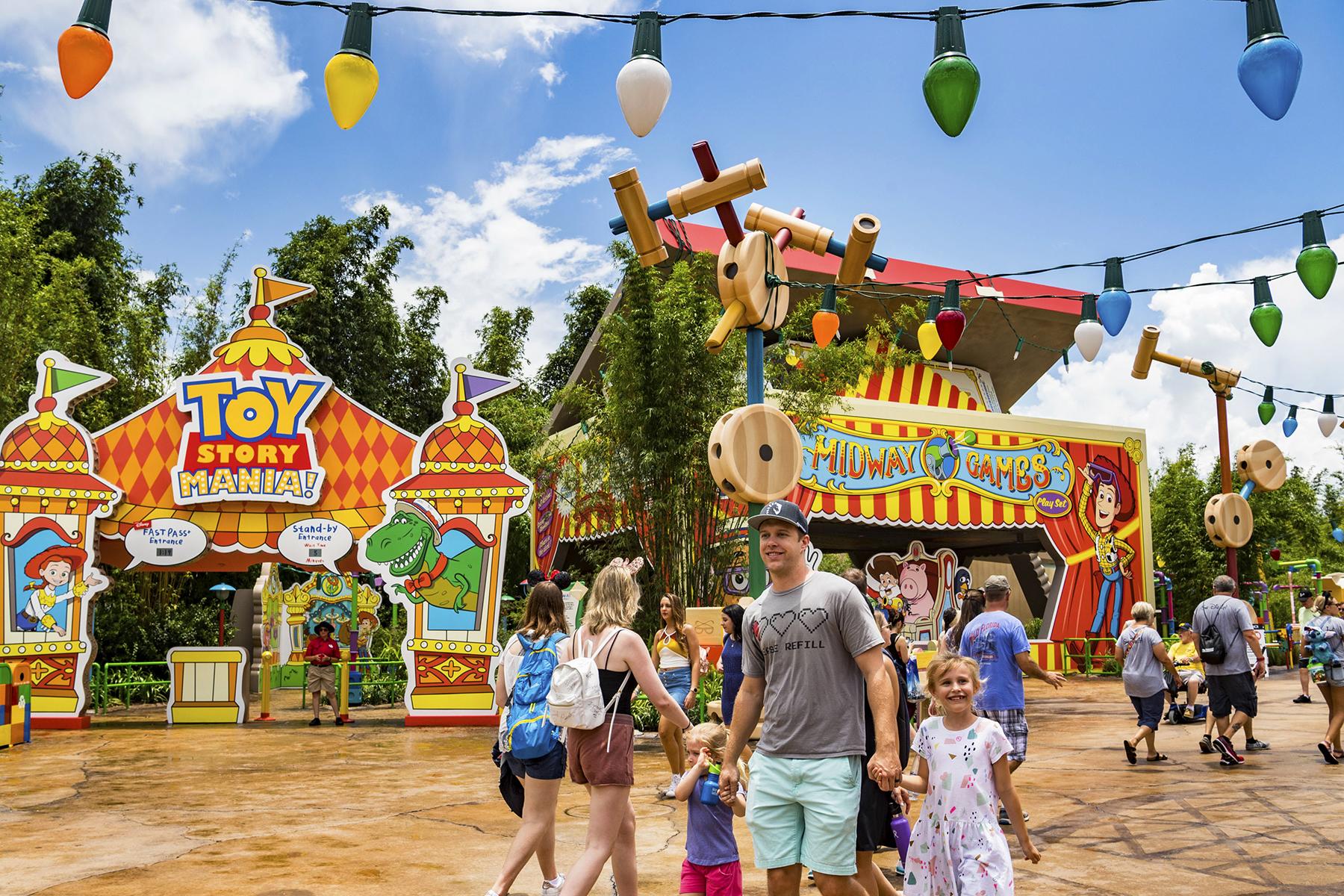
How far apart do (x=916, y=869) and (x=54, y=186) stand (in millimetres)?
30663

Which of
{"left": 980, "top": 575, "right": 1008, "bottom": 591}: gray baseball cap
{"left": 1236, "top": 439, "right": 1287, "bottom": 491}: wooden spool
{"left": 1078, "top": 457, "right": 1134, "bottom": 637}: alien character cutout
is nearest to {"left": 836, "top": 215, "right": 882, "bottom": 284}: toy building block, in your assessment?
{"left": 980, "top": 575, "right": 1008, "bottom": 591}: gray baseball cap

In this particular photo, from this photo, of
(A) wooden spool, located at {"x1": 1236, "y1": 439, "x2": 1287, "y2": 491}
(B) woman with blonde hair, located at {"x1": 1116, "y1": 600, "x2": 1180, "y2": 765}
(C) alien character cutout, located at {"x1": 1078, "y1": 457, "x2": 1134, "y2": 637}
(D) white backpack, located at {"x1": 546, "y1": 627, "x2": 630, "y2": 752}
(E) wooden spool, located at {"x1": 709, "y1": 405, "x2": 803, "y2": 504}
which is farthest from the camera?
(C) alien character cutout, located at {"x1": 1078, "y1": 457, "x2": 1134, "y2": 637}

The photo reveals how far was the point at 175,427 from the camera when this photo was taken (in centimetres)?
1416

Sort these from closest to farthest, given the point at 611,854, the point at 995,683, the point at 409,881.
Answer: the point at 611,854 < the point at 409,881 < the point at 995,683

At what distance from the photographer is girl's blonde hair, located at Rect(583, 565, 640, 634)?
466 centimetres

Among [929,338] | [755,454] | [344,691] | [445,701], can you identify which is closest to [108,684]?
[344,691]

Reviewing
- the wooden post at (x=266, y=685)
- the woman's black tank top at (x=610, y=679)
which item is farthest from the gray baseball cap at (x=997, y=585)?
the wooden post at (x=266, y=685)

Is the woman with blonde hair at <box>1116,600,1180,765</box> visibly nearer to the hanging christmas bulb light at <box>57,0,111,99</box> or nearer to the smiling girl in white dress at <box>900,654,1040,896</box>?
the smiling girl in white dress at <box>900,654,1040,896</box>

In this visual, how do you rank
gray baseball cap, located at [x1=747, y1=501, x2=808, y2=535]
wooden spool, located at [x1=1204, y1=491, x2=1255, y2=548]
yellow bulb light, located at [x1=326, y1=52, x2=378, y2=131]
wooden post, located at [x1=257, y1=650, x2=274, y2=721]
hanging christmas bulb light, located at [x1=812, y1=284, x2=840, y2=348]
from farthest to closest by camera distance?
wooden spool, located at [x1=1204, y1=491, x2=1255, y2=548] → wooden post, located at [x1=257, y1=650, x2=274, y2=721] → hanging christmas bulb light, located at [x1=812, y1=284, x2=840, y2=348] → yellow bulb light, located at [x1=326, y1=52, x2=378, y2=131] → gray baseball cap, located at [x1=747, y1=501, x2=808, y2=535]

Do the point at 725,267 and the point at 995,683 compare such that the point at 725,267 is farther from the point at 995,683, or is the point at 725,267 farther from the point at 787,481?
the point at 995,683

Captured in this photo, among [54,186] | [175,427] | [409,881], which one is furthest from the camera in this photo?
[54,186]

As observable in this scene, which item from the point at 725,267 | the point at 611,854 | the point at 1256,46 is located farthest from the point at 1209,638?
the point at 611,854

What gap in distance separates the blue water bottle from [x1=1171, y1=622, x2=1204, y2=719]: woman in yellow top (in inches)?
372

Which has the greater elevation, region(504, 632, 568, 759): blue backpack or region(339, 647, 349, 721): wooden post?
region(504, 632, 568, 759): blue backpack
